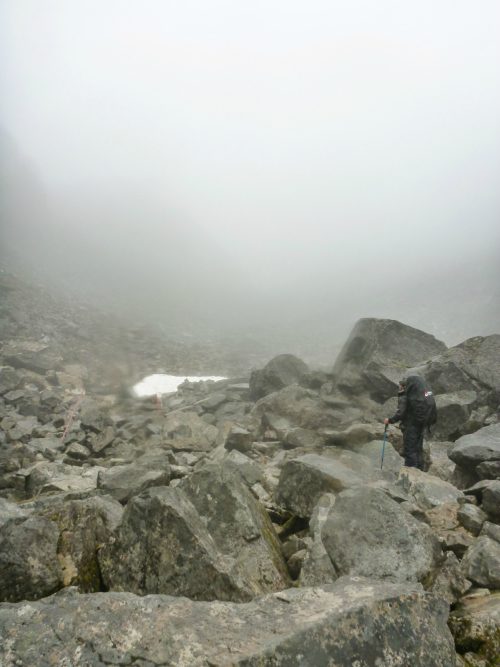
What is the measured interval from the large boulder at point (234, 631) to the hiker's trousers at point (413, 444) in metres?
6.92

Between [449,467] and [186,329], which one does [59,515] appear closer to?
[449,467]

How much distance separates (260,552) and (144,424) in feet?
35.5

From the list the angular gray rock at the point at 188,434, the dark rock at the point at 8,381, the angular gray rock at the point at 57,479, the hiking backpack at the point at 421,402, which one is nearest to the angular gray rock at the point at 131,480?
the angular gray rock at the point at 57,479

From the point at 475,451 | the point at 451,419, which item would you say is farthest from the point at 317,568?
the point at 451,419

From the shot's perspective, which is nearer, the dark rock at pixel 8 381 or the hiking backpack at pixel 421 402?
the hiking backpack at pixel 421 402

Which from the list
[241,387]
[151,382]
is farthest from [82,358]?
[241,387]

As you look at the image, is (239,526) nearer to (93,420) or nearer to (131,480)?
(131,480)

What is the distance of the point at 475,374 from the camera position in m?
13.4

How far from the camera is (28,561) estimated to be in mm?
3557

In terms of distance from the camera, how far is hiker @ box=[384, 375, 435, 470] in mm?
9273

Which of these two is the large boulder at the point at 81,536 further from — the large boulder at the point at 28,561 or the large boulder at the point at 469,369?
the large boulder at the point at 469,369

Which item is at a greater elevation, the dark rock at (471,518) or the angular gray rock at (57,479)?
the dark rock at (471,518)

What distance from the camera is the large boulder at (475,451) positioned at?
7.86 m

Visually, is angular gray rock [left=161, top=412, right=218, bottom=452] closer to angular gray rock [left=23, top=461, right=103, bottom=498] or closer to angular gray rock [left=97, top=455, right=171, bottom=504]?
angular gray rock [left=23, top=461, right=103, bottom=498]
